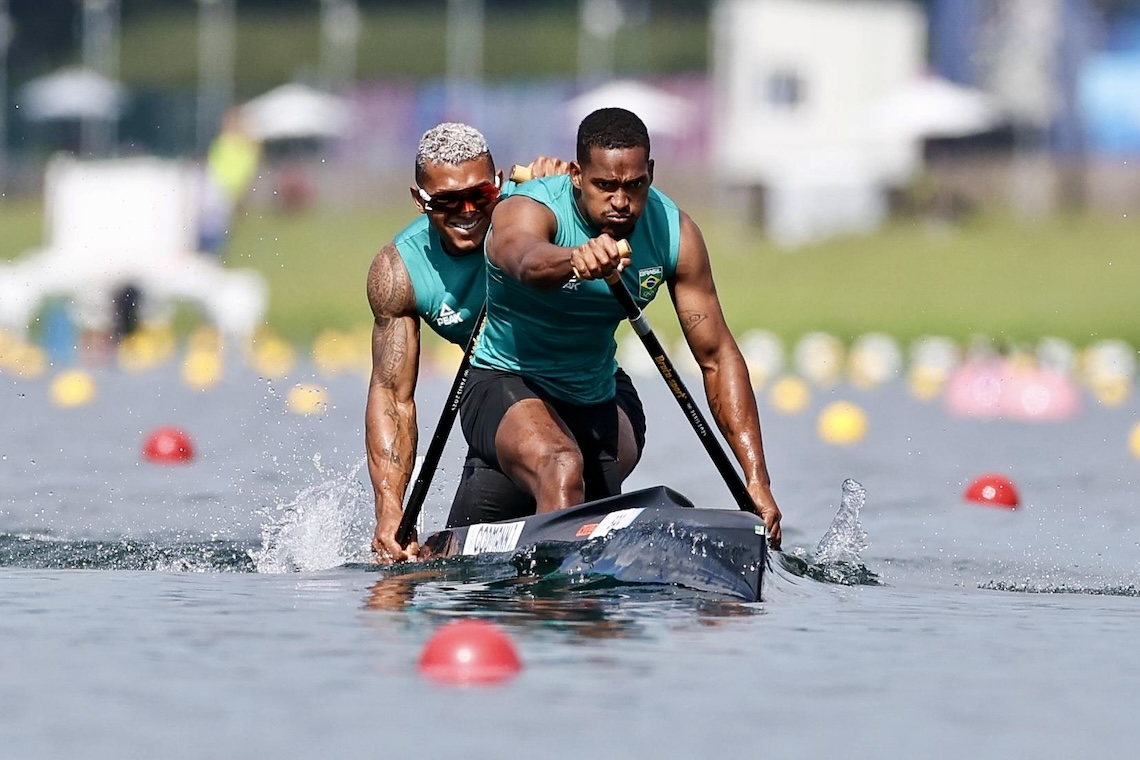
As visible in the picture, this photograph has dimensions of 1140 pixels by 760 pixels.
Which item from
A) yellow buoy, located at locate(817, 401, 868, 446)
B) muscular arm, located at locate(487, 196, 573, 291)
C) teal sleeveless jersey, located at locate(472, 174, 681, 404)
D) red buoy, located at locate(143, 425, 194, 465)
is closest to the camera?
muscular arm, located at locate(487, 196, 573, 291)

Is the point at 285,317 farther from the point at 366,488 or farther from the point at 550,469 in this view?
the point at 550,469

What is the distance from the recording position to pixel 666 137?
49969 mm

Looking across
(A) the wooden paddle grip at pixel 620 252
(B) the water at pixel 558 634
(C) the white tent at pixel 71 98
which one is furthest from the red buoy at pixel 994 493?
(C) the white tent at pixel 71 98

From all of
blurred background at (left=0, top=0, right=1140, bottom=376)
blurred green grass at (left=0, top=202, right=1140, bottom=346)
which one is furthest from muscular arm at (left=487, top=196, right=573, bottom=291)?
blurred green grass at (left=0, top=202, right=1140, bottom=346)

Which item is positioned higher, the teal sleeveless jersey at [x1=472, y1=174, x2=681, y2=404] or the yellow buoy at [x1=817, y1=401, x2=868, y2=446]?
the teal sleeveless jersey at [x1=472, y1=174, x2=681, y2=404]

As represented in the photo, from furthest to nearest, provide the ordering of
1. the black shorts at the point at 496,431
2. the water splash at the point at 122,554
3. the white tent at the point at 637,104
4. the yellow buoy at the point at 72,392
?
1. the white tent at the point at 637,104
2. the yellow buoy at the point at 72,392
3. the water splash at the point at 122,554
4. the black shorts at the point at 496,431

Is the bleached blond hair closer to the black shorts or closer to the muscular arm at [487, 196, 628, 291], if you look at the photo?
the muscular arm at [487, 196, 628, 291]

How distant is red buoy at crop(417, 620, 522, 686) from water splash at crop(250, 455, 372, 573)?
Result: 2.99 m

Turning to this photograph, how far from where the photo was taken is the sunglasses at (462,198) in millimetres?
8500

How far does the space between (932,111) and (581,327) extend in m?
32.8

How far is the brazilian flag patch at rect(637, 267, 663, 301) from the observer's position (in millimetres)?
8133

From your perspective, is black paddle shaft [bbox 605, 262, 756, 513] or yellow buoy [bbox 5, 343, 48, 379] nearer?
black paddle shaft [bbox 605, 262, 756, 513]

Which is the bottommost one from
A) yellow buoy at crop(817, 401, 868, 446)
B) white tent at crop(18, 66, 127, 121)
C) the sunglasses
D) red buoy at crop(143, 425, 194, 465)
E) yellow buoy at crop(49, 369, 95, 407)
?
red buoy at crop(143, 425, 194, 465)

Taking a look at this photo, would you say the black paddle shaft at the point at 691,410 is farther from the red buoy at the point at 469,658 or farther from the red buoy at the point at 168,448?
the red buoy at the point at 168,448
